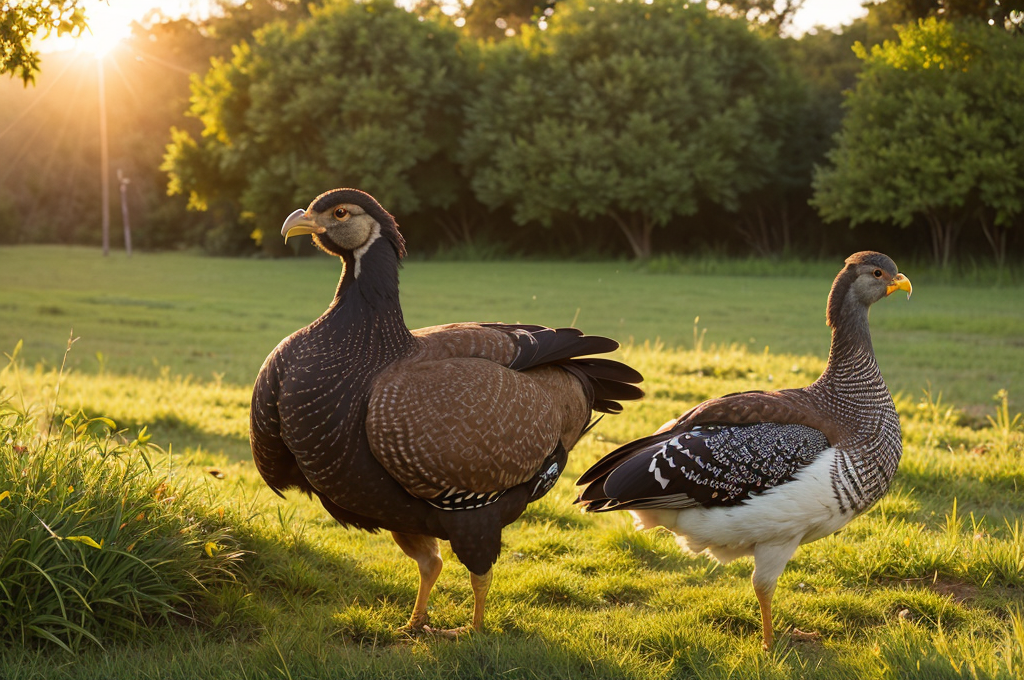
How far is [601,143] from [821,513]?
2889 cm

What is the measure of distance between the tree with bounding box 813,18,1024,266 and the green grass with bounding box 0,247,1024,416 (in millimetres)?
2642

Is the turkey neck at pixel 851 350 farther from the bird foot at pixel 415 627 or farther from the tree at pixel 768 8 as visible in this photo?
the tree at pixel 768 8

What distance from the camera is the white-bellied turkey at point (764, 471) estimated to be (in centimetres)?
408

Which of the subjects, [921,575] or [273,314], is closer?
[921,575]

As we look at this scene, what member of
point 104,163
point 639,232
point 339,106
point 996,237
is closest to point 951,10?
point 996,237

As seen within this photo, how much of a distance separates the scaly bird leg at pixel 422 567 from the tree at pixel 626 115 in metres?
27.6

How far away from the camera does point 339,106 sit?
3362cm

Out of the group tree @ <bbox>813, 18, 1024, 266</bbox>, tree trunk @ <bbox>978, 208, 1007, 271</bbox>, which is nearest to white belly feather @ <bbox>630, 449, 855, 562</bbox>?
tree @ <bbox>813, 18, 1024, 266</bbox>

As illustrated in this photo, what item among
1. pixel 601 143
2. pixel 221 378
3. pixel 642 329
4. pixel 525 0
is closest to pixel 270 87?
pixel 601 143

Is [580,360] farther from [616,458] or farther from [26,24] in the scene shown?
[26,24]

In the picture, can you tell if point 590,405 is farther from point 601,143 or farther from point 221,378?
point 601,143

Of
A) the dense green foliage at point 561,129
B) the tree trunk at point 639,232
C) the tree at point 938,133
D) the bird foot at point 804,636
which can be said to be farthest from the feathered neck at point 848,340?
the tree trunk at point 639,232

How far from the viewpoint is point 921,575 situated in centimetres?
493

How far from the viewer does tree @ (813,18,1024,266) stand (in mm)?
23969
